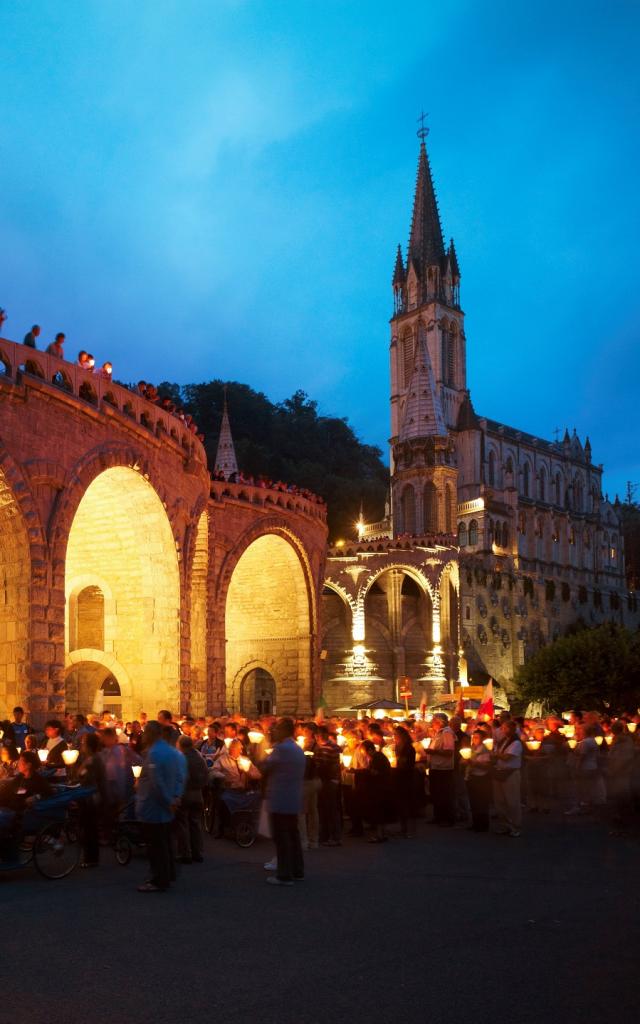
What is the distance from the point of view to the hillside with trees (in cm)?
6794

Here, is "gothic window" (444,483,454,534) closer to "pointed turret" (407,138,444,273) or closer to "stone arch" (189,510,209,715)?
"stone arch" (189,510,209,715)

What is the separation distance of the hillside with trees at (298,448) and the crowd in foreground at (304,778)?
50.6 metres

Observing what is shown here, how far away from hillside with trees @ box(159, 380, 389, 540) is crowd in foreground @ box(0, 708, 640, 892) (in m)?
50.6

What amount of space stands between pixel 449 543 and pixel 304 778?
122ft

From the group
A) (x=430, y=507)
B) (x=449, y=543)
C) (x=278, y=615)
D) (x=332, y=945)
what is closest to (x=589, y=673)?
(x=449, y=543)

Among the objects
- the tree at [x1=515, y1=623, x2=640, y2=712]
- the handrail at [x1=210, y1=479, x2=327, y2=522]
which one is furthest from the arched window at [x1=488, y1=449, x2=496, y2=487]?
the handrail at [x1=210, y1=479, x2=327, y2=522]

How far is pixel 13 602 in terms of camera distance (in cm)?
1694

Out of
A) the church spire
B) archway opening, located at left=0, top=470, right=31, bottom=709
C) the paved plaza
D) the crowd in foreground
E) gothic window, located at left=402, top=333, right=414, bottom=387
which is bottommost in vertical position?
the paved plaza

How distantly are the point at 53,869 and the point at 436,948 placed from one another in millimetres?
4119

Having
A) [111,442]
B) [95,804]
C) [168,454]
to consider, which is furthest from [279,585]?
[95,804]

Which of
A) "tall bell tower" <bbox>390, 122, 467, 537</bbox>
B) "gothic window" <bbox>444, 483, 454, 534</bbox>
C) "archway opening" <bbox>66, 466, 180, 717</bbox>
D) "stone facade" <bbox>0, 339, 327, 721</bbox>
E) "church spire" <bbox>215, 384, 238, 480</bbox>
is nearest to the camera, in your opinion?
"stone facade" <bbox>0, 339, 327, 721</bbox>

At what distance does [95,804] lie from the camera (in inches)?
383

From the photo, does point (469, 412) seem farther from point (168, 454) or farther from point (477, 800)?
point (477, 800)

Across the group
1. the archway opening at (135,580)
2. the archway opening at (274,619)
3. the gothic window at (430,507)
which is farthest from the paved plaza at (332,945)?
the gothic window at (430,507)
